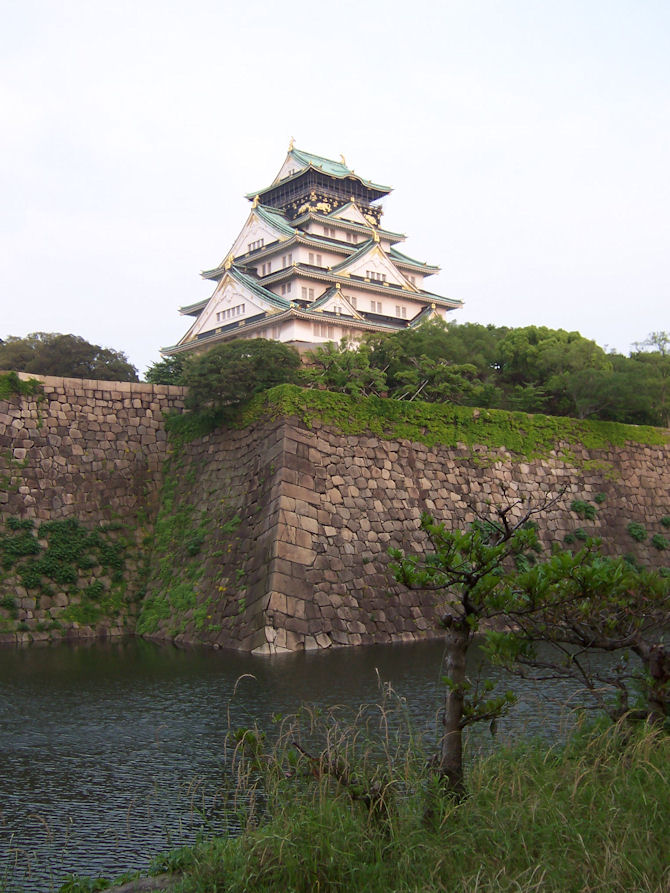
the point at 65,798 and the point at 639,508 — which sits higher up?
the point at 639,508

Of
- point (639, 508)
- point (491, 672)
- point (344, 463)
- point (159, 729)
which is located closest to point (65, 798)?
point (159, 729)

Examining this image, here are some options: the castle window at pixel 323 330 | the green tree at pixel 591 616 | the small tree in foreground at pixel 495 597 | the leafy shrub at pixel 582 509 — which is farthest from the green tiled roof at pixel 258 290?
the small tree in foreground at pixel 495 597

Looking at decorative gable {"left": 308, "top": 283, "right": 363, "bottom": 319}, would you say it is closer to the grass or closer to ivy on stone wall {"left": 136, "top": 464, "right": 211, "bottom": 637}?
ivy on stone wall {"left": 136, "top": 464, "right": 211, "bottom": 637}

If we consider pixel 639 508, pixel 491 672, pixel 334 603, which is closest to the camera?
pixel 491 672

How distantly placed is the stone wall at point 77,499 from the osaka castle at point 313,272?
1171cm

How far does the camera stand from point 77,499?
20234 millimetres

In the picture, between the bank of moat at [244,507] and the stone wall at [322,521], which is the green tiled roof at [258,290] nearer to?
the bank of moat at [244,507]

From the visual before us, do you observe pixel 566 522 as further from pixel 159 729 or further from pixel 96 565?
pixel 159 729

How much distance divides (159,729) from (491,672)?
5213mm

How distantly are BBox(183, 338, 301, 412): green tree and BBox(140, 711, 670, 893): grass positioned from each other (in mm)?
14575

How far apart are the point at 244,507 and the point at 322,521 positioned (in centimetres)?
188

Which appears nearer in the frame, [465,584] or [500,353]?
[465,584]

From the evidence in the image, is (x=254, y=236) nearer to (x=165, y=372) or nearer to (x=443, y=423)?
(x=165, y=372)

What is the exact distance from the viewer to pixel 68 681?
45.1ft
